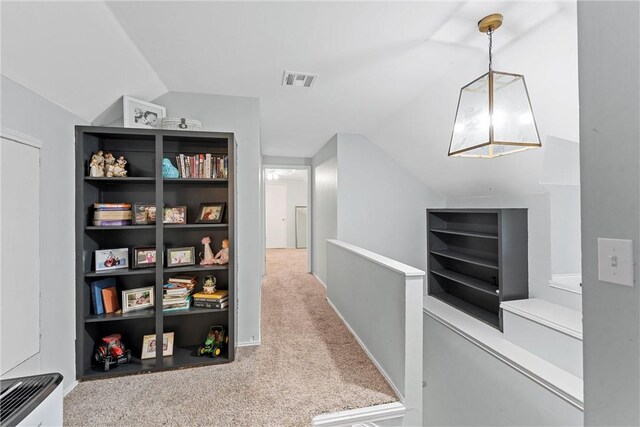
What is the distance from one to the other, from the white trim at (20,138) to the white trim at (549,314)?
407 cm

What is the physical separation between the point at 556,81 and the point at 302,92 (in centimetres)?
196

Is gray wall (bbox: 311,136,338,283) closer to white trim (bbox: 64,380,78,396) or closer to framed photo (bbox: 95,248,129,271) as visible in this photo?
framed photo (bbox: 95,248,129,271)

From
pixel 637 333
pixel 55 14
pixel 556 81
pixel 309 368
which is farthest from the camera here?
pixel 309 368

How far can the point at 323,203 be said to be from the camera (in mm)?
4844

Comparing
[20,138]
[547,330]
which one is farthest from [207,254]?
[547,330]

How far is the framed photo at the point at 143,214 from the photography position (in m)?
2.21

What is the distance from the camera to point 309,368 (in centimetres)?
215

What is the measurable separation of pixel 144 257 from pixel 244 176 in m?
1.04

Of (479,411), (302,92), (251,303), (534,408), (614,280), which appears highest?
(302,92)

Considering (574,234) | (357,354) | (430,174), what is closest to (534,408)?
(357,354)

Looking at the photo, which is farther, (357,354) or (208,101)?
(208,101)

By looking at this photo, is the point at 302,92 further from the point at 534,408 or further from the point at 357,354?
the point at 534,408

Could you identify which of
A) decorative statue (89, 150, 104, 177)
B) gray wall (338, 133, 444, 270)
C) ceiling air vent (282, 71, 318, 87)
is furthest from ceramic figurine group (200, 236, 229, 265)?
gray wall (338, 133, 444, 270)

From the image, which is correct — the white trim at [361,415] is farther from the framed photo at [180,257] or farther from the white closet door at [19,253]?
the white closet door at [19,253]
